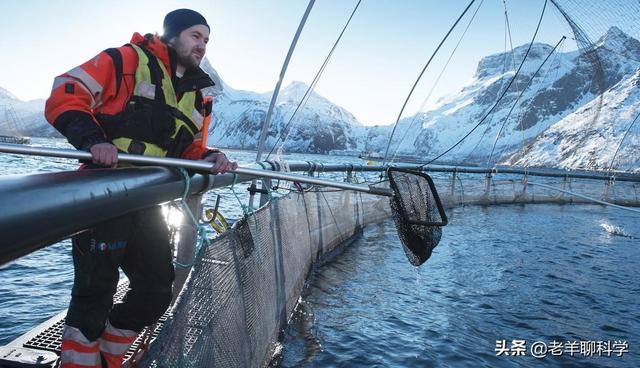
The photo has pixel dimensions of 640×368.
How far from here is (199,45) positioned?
2.80 metres

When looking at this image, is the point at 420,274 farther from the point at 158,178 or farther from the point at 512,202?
the point at 512,202

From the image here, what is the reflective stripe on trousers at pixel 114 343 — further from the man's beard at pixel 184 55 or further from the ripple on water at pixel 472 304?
the ripple on water at pixel 472 304

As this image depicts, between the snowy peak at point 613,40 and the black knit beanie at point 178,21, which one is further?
the snowy peak at point 613,40

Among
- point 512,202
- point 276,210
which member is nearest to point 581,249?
point 276,210

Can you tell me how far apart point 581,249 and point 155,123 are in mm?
10978

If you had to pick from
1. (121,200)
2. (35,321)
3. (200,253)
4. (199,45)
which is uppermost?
(199,45)

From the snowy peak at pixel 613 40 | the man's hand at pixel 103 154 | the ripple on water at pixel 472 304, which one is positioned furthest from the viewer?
the snowy peak at pixel 613 40

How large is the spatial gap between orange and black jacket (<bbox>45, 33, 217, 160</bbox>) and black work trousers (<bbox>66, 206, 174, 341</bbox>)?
17.5 inches

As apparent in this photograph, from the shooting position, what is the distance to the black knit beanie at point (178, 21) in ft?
9.13

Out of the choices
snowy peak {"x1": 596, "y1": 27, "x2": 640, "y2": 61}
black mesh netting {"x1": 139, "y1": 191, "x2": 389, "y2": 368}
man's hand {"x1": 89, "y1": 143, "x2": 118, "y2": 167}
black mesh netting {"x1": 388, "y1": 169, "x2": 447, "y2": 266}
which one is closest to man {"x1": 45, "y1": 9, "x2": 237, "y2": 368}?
man's hand {"x1": 89, "y1": 143, "x2": 118, "y2": 167}

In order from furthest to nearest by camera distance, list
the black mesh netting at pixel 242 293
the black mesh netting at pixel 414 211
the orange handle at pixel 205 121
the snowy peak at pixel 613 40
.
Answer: the snowy peak at pixel 613 40
the black mesh netting at pixel 414 211
the orange handle at pixel 205 121
the black mesh netting at pixel 242 293

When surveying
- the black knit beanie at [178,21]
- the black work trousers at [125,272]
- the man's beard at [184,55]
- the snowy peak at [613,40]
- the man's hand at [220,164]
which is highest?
the snowy peak at [613,40]

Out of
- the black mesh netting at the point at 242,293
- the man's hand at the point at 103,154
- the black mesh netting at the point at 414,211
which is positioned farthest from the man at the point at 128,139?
the black mesh netting at the point at 414,211

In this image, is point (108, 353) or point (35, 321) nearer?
point (108, 353)
